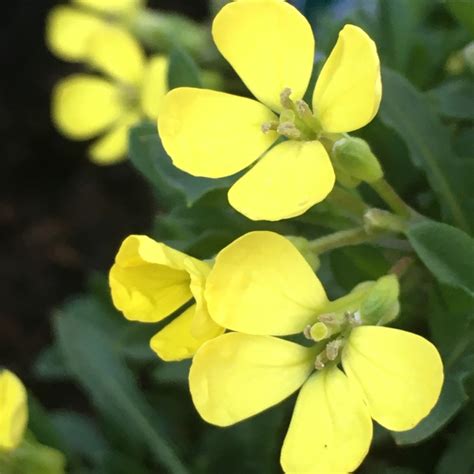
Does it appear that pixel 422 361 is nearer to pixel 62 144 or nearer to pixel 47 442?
pixel 47 442

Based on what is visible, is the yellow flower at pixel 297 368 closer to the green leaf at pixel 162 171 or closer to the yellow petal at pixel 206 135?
the yellow petal at pixel 206 135

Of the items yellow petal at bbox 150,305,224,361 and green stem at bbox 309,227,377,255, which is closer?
yellow petal at bbox 150,305,224,361

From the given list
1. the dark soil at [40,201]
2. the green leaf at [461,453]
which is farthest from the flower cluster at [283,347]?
the dark soil at [40,201]

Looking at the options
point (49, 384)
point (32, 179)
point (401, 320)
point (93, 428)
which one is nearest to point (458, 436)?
point (401, 320)

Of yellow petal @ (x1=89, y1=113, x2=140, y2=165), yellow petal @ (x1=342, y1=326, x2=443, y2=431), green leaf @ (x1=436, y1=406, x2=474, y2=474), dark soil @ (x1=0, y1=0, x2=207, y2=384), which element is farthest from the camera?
dark soil @ (x1=0, y1=0, x2=207, y2=384)

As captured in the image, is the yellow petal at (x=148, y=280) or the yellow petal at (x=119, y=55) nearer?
the yellow petal at (x=148, y=280)

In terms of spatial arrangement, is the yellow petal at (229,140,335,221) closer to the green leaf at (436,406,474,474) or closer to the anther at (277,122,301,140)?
the anther at (277,122,301,140)

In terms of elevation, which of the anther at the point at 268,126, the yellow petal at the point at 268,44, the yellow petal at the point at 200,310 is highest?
the yellow petal at the point at 268,44

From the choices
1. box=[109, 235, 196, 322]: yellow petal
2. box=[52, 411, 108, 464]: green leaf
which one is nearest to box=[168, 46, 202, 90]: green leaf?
box=[109, 235, 196, 322]: yellow petal
